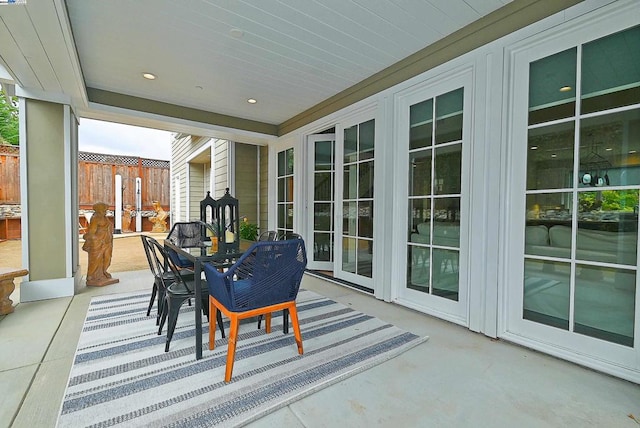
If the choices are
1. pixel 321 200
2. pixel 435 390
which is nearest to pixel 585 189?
pixel 435 390

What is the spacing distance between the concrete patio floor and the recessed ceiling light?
2.87m

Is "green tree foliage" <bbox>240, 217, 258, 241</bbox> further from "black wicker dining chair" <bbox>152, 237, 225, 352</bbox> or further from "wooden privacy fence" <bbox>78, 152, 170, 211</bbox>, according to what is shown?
"wooden privacy fence" <bbox>78, 152, 170, 211</bbox>

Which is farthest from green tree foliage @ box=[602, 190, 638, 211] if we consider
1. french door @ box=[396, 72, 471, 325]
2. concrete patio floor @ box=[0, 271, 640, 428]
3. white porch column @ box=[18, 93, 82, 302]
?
white porch column @ box=[18, 93, 82, 302]

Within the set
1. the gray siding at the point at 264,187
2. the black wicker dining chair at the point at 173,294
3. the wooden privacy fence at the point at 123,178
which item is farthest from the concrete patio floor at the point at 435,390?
the wooden privacy fence at the point at 123,178

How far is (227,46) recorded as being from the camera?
2863mm

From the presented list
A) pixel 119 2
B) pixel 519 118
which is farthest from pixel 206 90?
pixel 519 118

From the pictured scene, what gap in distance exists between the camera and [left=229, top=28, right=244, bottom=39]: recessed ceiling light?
2598 millimetres

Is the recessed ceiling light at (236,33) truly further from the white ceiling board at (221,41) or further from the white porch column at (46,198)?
the white porch column at (46,198)

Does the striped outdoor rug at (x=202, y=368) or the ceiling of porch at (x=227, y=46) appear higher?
the ceiling of porch at (x=227, y=46)

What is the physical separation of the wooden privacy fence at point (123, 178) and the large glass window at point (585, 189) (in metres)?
11.1

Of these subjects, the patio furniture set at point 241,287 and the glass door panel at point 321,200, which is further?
the glass door panel at point 321,200

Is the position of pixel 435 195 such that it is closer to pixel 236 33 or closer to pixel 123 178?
pixel 236 33

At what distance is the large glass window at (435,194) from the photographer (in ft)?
9.26

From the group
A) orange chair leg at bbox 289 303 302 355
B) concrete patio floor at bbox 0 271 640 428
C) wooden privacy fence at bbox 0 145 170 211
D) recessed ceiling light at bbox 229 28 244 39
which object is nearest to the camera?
concrete patio floor at bbox 0 271 640 428
